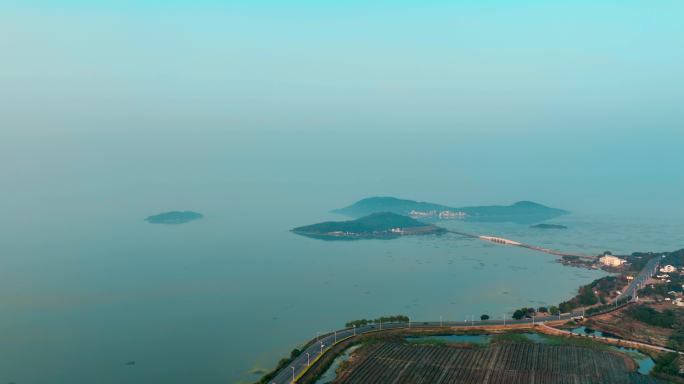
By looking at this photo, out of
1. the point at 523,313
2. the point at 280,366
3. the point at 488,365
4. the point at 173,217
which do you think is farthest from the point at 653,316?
the point at 173,217

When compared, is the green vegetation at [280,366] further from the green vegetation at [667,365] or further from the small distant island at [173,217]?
the small distant island at [173,217]

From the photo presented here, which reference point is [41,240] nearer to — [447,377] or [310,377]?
[310,377]

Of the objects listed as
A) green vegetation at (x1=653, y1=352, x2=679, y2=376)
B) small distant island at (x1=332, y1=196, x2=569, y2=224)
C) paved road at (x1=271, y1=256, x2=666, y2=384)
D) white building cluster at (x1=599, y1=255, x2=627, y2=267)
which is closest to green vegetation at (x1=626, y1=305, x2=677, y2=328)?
paved road at (x1=271, y1=256, x2=666, y2=384)

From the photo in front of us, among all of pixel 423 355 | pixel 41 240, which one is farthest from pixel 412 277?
pixel 41 240

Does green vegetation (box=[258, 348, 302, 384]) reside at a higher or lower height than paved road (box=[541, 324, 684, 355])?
lower

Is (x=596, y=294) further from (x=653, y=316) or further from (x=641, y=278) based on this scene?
(x=641, y=278)

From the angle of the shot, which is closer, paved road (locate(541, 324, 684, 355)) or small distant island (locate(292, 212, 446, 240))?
paved road (locate(541, 324, 684, 355))

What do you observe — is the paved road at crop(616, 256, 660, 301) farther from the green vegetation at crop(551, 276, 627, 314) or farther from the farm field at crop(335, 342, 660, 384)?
the farm field at crop(335, 342, 660, 384)

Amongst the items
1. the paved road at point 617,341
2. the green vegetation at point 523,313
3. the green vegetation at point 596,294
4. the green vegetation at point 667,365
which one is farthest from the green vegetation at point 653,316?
the green vegetation at point 667,365
